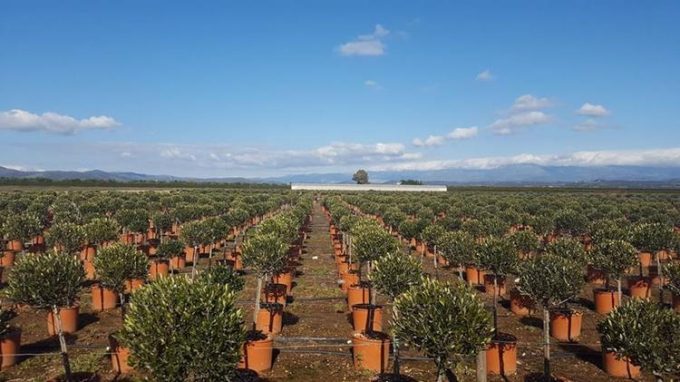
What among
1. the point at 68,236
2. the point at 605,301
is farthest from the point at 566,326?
the point at 68,236

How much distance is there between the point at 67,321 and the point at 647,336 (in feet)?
77.4

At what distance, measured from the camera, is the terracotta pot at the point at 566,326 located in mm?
23188

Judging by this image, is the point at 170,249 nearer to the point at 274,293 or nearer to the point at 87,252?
the point at 87,252

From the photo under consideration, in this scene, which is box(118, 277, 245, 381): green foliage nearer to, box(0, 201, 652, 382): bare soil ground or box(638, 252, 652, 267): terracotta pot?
box(0, 201, 652, 382): bare soil ground

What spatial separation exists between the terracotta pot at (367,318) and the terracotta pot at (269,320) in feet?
12.2

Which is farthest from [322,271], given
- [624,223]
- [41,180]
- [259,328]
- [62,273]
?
[41,180]

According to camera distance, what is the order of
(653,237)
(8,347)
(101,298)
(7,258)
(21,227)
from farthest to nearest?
(7,258) → (21,227) → (653,237) → (101,298) → (8,347)

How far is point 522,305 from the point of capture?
27812 millimetres

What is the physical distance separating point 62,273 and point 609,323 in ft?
63.9

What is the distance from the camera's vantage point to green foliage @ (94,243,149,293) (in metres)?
23.4

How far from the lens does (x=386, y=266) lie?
21734 millimetres

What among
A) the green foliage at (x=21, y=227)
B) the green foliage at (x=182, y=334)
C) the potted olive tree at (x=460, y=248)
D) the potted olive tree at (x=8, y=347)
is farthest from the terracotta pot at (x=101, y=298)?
the potted olive tree at (x=460, y=248)

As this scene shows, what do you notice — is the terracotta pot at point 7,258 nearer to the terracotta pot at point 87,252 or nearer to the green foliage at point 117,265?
the terracotta pot at point 87,252

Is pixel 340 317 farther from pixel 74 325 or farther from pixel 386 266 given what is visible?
pixel 74 325
